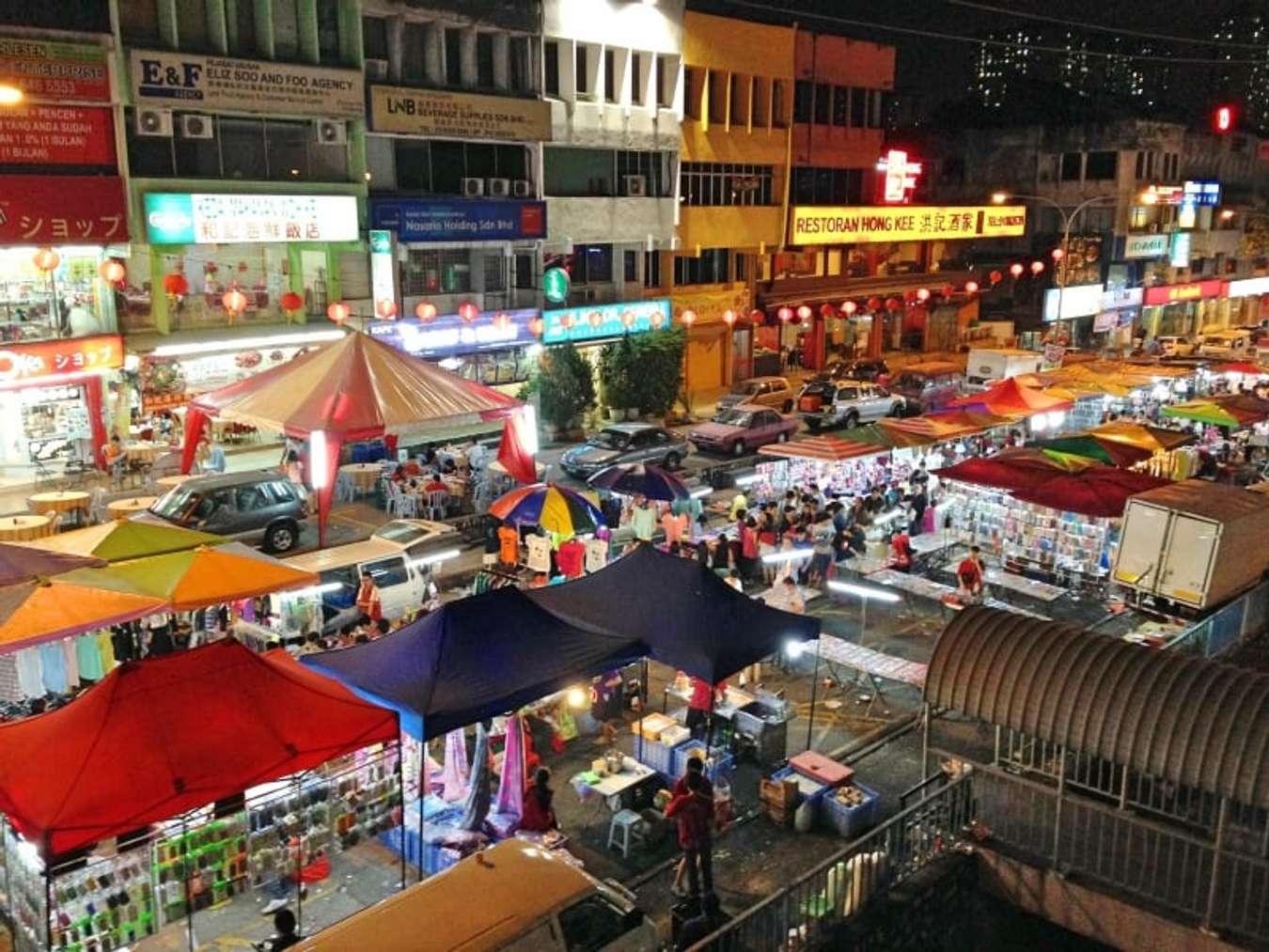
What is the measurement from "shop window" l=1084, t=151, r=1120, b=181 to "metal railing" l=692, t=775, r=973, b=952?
60.7m

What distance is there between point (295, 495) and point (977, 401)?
55.3 ft

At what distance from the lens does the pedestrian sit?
35.9 ft

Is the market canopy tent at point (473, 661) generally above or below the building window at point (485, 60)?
below

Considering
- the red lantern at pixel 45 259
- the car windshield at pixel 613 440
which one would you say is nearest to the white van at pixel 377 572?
the red lantern at pixel 45 259

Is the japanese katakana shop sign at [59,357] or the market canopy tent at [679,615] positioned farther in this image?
the japanese katakana shop sign at [59,357]

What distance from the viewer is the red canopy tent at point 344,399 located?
18.4 meters

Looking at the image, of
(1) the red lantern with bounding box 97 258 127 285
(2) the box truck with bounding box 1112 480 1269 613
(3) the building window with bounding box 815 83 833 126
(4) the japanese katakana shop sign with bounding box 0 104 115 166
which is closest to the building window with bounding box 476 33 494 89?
(4) the japanese katakana shop sign with bounding box 0 104 115 166

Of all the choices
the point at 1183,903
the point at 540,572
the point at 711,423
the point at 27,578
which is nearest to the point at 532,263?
the point at 711,423

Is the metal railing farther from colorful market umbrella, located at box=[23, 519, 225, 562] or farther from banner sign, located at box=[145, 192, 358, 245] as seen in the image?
banner sign, located at box=[145, 192, 358, 245]

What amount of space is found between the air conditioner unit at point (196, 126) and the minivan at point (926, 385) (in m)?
24.4

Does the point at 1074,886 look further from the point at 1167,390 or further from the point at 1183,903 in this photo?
the point at 1167,390

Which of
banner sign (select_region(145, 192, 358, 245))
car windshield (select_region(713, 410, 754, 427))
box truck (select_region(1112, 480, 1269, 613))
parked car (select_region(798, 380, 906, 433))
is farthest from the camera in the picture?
parked car (select_region(798, 380, 906, 433))

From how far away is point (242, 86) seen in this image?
2867cm

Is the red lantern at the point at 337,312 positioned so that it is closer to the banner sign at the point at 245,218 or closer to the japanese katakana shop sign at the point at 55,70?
the banner sign at the point at 245,218
